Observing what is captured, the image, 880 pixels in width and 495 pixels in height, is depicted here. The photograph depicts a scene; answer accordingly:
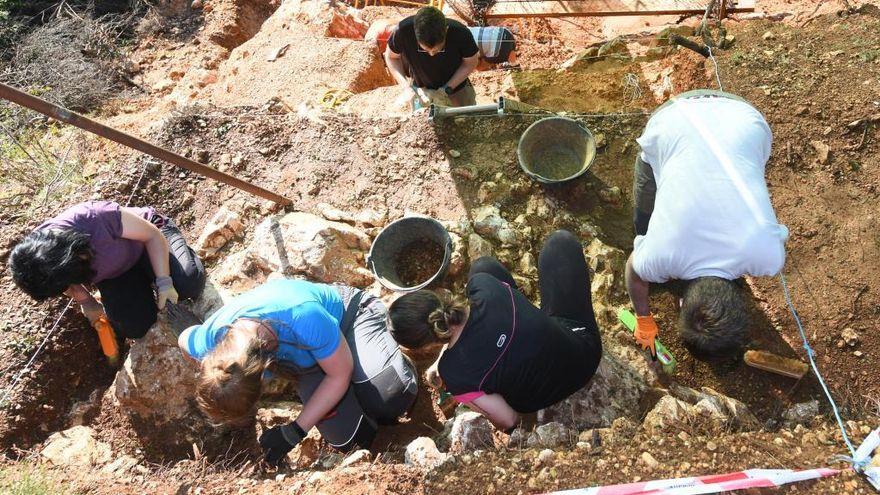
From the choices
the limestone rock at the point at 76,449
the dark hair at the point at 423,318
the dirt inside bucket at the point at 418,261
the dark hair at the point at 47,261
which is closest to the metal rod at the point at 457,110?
the dirt inside bucket at the point at 418,261

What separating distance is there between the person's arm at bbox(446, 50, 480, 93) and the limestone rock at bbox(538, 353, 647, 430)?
94.8 inches

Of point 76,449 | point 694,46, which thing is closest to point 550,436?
point 76,449

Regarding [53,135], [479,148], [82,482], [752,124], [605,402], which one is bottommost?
[82,482]

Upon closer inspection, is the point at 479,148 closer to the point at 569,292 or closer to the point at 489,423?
the point at 569,292

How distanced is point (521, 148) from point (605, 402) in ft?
5.73

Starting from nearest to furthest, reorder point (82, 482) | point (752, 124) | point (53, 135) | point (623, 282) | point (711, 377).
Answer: point (752, 124)
point (82, 482)
point (711, 377)
point (623, 282)
point (53, 135)

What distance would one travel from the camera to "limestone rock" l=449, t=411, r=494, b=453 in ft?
8.06

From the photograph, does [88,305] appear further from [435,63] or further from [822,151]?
[822,151]

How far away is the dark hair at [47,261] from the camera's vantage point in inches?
95.5

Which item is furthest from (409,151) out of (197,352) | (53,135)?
(53,135)

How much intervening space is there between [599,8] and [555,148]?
Result: 2.72m

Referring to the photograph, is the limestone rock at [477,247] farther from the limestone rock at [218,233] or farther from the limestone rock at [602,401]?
the limestone rock at [218,233]

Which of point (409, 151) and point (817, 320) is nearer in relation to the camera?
point (817, 320)

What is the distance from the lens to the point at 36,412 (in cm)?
308
